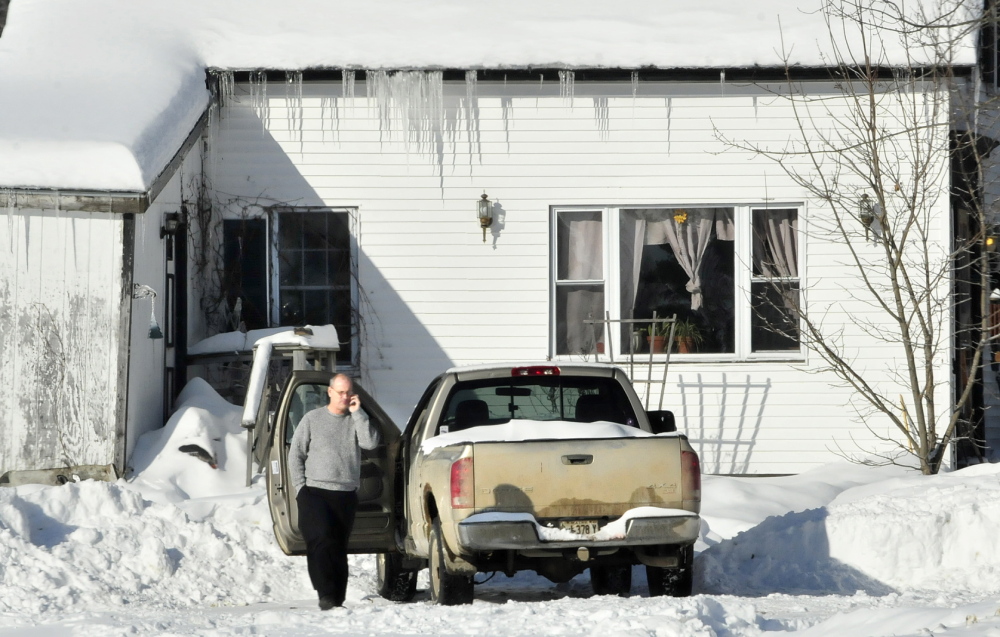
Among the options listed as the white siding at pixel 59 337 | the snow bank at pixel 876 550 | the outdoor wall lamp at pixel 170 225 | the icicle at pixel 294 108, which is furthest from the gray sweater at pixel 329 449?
the icicle at pixel 294 108

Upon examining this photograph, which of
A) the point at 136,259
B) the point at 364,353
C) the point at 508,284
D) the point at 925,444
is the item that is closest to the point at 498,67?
the point at 508,284

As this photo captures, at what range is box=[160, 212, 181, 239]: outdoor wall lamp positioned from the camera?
1192 centimetres

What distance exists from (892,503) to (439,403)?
3.50m

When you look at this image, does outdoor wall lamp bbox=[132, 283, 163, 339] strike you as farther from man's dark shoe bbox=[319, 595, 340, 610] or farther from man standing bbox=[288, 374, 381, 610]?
man's dark shoe bbox=[319, 595, 340, 610]

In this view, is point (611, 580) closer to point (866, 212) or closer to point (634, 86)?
point (866, 212)

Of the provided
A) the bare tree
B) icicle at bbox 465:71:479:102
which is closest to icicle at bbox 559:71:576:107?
icicle at bbox 465:71:479:102


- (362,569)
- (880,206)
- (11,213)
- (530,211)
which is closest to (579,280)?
(530,211)

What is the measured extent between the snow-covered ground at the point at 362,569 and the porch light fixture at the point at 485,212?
3954mm

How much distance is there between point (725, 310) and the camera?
43.8ft

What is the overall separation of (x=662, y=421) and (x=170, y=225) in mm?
5948

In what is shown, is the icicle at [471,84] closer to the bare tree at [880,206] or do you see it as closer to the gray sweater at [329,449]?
the bare tree at [880,206]

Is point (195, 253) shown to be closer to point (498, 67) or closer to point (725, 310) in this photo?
point (498, 67)

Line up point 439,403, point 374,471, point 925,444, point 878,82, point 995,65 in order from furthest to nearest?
1. point 995,65
2. point 878,82
3. point 925,444
4. point 374,471
5. point 439,403

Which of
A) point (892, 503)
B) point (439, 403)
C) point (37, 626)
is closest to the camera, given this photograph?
point (37, 626)
